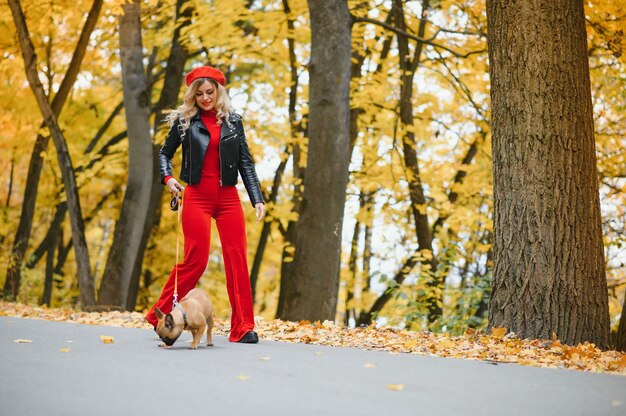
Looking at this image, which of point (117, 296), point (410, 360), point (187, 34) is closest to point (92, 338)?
point (410, 360)

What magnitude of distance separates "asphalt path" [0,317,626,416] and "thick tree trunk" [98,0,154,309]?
28.7ft

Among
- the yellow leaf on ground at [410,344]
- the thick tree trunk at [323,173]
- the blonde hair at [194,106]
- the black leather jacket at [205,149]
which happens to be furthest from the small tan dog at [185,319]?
the thick tree trunk at [323,173]

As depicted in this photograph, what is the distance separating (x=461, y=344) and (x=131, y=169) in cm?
947

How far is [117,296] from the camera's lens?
1581 cm

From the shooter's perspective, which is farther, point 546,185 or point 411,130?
point 411,130

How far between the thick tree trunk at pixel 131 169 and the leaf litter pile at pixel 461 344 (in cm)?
555

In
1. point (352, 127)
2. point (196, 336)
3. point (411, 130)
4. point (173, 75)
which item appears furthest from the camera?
point (352, 127)

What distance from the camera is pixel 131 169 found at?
51.5ft

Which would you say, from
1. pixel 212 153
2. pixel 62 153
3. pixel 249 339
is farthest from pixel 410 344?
pixel 62 153

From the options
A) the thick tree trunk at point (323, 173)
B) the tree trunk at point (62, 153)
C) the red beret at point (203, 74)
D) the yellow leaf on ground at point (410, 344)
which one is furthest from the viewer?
the tree trunk at point (62, 153)

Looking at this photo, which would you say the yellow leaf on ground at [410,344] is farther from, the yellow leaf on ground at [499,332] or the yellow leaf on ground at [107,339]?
the yellow leaf on ground at [107,339]

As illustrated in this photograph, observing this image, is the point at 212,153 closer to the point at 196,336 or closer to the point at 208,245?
the point at 208,245

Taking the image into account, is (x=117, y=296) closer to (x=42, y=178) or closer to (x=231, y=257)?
(x=231, y=257)

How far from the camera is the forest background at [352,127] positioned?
1638 centimetres
